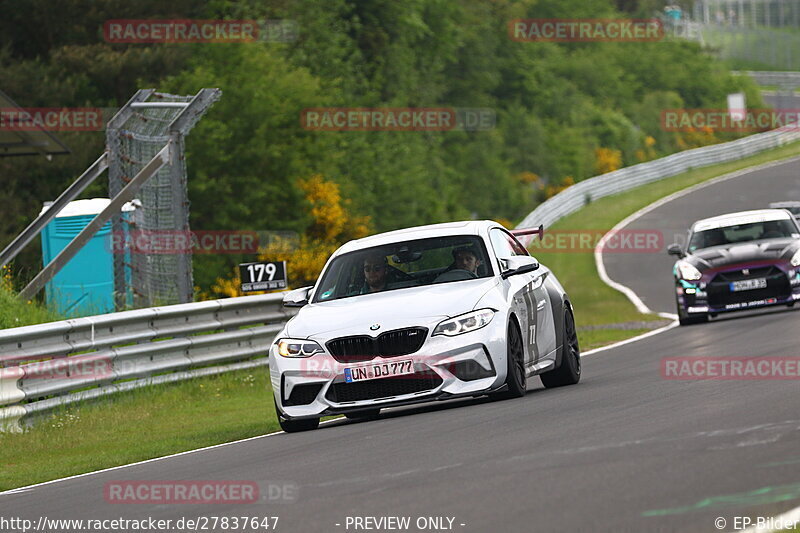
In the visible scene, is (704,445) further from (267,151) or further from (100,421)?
(267,151)

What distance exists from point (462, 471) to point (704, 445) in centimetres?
128

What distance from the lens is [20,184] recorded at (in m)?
48.0

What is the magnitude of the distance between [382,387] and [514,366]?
107cm

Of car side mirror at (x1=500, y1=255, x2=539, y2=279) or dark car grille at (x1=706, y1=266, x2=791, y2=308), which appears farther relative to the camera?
dark car grille at (x1=706, y1=266, x2=791, y2=308)

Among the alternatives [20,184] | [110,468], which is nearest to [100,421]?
[110,468]

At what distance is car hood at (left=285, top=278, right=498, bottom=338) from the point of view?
11.5 meters

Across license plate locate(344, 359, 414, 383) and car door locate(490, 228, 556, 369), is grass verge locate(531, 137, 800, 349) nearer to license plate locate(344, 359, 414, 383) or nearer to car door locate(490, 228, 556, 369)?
car door locate(490, 228, 556, 369)

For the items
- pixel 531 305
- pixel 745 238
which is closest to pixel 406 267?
pixel 531 305

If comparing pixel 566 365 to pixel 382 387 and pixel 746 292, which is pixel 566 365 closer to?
pixel 382 387

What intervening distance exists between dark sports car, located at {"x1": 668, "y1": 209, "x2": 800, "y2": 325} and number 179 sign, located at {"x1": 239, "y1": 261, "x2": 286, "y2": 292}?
606 cm

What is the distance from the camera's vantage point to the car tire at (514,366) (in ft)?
38.4

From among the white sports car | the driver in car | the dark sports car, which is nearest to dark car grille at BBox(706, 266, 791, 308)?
the dark sports car

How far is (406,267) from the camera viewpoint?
41.8 feet

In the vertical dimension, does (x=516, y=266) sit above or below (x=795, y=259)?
above
